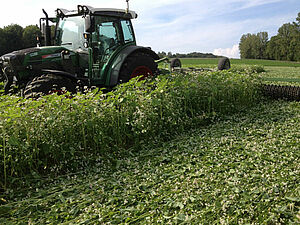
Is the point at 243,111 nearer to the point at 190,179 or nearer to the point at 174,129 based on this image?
the point at 174,129

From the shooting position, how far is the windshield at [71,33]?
630 centimetres

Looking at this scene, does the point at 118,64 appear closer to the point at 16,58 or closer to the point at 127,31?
the point at 127,31

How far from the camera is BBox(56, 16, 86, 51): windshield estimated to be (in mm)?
6305

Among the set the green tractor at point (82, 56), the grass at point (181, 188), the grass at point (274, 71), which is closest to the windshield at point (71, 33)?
the green tractor at point (82, 56)

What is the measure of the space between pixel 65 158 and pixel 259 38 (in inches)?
2740

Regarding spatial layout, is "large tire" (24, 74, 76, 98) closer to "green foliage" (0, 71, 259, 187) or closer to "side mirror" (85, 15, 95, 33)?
"green foliage" (0, 71, 259, 187)

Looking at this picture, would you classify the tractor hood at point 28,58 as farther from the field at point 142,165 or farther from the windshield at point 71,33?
the field at point 142,165

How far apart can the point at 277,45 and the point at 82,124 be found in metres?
56.6

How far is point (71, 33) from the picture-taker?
256 inches

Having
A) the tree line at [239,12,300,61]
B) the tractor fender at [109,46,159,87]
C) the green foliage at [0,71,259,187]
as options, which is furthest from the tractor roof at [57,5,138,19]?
the tree line at [239,12,300,61]

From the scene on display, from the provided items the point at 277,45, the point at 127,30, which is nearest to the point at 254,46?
the point at 277,45

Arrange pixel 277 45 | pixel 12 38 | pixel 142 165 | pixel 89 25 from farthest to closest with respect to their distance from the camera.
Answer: pixel 277 45 → pixel 12 38 → pixel 89 25 → pixel 142 165

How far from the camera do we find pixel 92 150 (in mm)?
3977

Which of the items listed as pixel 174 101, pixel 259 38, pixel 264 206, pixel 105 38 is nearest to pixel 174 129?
pixel 174 101
